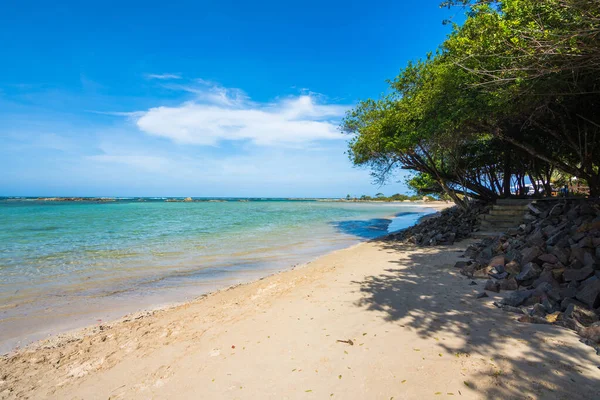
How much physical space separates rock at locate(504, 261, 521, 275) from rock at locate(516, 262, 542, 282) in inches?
12.4

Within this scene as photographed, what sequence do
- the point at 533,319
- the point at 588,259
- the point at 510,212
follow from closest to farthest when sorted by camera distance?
the point at 533,319, the point at 588,259, the point at 510,212

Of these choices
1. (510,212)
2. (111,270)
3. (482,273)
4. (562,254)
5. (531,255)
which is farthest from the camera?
(510,212)

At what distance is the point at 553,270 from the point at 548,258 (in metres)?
0.56

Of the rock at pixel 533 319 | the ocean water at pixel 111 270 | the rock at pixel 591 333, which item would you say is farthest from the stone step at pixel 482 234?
the rock at pixel 591 333

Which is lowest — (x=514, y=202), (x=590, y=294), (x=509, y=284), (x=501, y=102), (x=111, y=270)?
(x=111, y=270)

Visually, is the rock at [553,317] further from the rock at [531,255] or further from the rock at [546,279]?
the rock at [531,255]

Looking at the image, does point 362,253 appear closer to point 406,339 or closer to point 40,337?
point 406,339

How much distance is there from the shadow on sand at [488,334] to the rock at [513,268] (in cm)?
71

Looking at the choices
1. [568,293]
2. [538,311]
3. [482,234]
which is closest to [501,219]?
[482,234]

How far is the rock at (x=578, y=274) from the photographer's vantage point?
4504 mm

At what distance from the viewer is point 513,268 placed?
225 inches

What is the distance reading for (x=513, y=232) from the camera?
8188 mm

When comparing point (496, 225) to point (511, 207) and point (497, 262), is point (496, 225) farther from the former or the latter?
point (497, 262)

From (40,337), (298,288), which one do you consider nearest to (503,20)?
(298,288)
